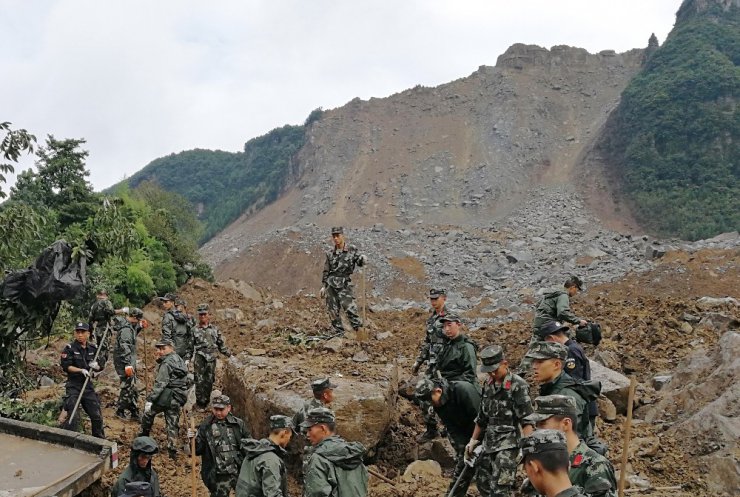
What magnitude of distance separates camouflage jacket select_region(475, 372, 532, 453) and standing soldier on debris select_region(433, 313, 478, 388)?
95cm

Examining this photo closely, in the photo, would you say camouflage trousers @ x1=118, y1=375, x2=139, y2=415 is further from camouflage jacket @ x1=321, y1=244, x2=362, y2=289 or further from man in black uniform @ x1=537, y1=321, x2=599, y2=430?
man in black uniform @ x1=537, y1=321, x2=599, y2=430

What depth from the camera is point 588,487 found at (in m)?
3.11

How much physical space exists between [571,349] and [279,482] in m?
2.85

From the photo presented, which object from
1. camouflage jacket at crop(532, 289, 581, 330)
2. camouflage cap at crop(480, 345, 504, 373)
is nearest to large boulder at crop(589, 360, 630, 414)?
camouflage jacket at crop(532, 289, 581, 330)

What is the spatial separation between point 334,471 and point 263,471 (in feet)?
1.64

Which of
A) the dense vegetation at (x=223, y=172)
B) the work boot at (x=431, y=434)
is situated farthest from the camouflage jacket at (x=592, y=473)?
the dense vegetation at (x=223, y=172)

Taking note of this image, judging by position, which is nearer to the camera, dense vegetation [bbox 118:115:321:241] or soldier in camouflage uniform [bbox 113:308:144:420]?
soldier in camouflage uniform [bbox 113:308:144:420]

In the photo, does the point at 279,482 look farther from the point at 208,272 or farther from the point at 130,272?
the point at 208,272

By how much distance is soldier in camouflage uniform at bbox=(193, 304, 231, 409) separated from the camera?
8.47 meters

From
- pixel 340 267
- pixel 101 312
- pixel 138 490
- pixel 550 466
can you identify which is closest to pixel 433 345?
pixel 340 267

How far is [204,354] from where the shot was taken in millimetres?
8453

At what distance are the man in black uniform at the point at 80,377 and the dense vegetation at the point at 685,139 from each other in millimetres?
35457

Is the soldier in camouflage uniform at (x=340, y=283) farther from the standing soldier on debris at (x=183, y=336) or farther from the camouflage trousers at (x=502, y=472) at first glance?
the camouflage trousers at (x=502, y=472)

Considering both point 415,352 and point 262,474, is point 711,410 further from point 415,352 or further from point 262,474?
point 415,352
